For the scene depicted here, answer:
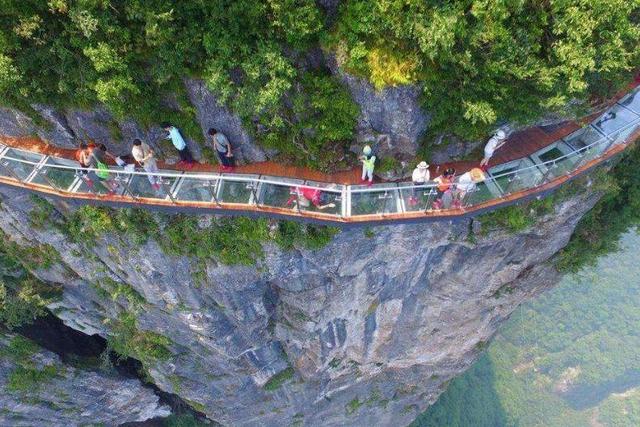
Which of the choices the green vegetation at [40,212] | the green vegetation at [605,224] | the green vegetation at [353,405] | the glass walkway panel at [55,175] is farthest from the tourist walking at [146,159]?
the green vegetation at [353,405]

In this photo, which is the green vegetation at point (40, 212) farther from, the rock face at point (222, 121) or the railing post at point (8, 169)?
the rock face at point (222, 121)

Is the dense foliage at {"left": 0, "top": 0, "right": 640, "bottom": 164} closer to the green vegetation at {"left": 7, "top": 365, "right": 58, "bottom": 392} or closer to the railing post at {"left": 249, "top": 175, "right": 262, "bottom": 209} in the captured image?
the railing post at {"left": 249, "top": 175, "right": 262, "bottom": 209}

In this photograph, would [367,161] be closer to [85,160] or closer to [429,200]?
[429,200]

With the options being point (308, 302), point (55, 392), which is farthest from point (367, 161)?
point (55, 392)

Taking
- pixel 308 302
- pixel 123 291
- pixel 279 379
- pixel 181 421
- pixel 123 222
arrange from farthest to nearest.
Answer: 1. pixel 181 421
2. pixel 279 379
3. pixel 123 291
4. pixel 308 302
5. pixel 123 222

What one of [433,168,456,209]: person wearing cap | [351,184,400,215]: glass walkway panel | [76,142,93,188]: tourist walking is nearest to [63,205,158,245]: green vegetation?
[76,142,93,188]: tourist walking

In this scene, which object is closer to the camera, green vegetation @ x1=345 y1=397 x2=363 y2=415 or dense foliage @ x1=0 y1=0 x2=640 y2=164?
dense foliage @ x1=0 y1=0 x2=640 y2=164
